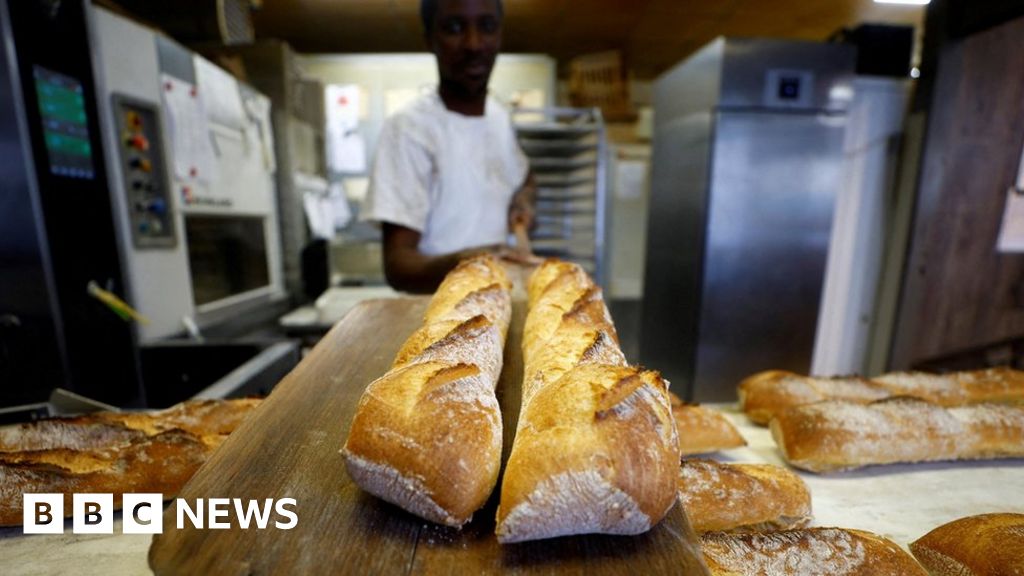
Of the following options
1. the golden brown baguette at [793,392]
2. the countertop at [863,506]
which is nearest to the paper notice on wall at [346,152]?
the countertop at [863,506]

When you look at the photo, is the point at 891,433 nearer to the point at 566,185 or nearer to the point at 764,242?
the point at 764,242

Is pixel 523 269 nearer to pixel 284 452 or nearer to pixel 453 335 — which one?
pixel 453 335

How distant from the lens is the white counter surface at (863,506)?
2.48 feet

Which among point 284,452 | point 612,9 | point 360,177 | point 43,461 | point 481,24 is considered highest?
point 612,9

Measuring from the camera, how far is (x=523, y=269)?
1846mm

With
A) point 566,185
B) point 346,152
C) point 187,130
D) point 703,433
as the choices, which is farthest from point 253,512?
point 346,152

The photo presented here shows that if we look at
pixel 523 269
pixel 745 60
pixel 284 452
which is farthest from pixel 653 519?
pixel 745 60

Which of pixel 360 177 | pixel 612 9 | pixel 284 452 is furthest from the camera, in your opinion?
pixel 360 177

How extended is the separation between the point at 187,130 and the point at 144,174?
1.21 ft

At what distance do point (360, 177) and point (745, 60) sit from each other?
3777 mm

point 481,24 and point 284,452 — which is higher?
point 481,24

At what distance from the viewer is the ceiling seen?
4309mm

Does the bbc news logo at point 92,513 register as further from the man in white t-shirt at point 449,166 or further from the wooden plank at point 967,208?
the wooden plank at point 967,208

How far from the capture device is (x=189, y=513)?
0.59 meters
